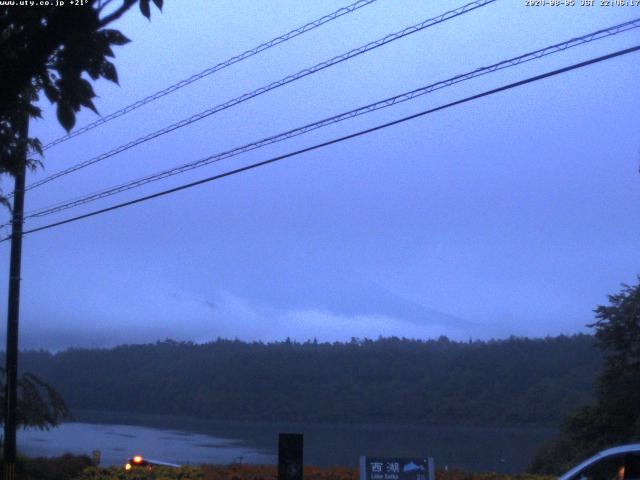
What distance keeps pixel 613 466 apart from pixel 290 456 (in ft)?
14.7

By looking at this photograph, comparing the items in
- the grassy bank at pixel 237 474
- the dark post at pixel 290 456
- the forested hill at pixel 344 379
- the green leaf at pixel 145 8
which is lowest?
the grassy bank at pixel 237 474

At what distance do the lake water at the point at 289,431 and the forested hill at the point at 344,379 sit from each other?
4.09 ft

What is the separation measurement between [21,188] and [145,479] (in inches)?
344

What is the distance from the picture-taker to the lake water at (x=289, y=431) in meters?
21.7

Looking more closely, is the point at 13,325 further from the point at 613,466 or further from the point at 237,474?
the point at 613,466

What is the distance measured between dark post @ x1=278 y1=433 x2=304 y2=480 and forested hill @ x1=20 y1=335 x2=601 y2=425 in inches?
602

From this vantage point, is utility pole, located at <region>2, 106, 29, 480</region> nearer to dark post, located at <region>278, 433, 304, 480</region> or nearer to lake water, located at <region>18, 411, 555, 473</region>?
lake water, located at <region>18, 411, 555, 473</region>

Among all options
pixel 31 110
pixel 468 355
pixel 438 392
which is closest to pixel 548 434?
pixel 438 392

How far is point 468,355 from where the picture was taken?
32875 millimetres

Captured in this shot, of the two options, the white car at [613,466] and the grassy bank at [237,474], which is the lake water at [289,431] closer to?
the grassy bank at [237,474]

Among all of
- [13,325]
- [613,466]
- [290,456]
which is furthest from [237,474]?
[13,325]

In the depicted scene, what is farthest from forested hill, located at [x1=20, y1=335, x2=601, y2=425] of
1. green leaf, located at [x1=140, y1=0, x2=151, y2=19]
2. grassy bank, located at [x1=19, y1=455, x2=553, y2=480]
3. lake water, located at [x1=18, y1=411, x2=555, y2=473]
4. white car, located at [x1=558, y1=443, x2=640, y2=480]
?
green leaf, located at [x1=140, y1=0, x2=151, y2=19]

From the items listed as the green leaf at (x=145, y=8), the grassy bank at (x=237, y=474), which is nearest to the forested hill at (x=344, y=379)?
the grassy bank at (x=237, y=474)

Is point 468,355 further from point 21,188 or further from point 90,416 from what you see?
point 21,188
